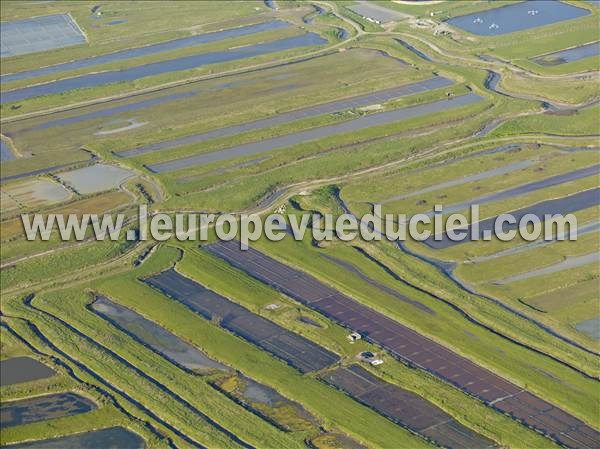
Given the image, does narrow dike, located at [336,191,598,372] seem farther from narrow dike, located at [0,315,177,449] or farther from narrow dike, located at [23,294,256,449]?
narrow dike, located at [0,315,177,449]

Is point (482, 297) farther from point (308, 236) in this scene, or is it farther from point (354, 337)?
point (308, 236)

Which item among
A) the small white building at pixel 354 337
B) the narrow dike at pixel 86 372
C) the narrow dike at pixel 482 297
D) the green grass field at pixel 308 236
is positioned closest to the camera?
the narrow dike at pixel 86 372

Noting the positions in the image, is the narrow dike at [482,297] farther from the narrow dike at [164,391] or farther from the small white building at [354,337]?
the narrow dike at [164,391]

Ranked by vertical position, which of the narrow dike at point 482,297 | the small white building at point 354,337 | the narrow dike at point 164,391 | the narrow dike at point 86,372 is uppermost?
→ the narrow dike at point 482,297

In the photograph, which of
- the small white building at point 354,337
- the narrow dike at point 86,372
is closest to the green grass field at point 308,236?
the narrow dike at point 86,372

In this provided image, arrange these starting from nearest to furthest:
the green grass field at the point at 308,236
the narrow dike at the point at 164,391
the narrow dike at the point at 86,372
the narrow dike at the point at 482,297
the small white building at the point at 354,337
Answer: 1. the narrow dike at the point at 164,391
2. the narrow dike at the point at 86,372
3. the green grass field at the point at 308,236
4. the narrow dike at the point at 482,297
5. the small white building at the point at 354,337

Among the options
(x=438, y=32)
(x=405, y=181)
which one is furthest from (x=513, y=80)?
(x=405, y=181)

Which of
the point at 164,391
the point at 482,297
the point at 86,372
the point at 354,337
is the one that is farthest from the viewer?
the point at 482,297

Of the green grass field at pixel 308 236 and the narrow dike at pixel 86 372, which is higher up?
the green grass field at pixel 308 236

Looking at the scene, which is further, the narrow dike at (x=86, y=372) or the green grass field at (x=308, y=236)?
the green grass field at (x=308, y=236)

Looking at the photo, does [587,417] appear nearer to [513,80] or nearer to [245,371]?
[245,371]

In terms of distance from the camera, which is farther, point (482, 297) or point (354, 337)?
point (482, 297)

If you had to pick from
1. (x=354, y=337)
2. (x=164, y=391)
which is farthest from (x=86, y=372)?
(x=354, y=337)

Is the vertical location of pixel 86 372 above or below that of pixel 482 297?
below
